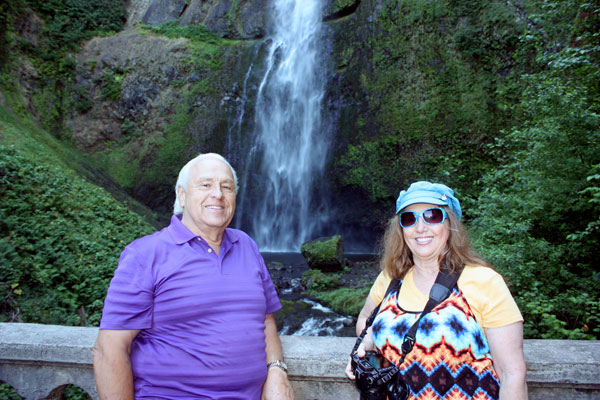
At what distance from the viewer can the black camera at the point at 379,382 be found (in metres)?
1.67

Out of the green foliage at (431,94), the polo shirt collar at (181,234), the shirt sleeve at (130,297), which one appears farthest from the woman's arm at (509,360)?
the green foliage at (431,94)

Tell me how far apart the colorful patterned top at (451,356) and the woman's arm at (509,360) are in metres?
0.03

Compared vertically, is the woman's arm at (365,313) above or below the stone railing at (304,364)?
above

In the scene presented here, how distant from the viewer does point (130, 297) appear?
1811mm

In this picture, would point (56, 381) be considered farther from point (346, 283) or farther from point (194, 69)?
point (194, 69)

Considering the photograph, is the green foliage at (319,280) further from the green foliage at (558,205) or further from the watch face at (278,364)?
the watch face at (278,364)

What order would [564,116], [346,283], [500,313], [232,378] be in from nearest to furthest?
1. [500,313]
2. [232,378]
3. [564,116]
4. [346,283]

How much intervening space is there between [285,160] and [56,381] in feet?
Result: 55.0

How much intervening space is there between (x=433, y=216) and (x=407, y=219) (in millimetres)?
126

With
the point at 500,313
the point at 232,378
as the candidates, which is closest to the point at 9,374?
the point at 232,378

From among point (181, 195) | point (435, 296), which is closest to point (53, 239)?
point (181, 195)

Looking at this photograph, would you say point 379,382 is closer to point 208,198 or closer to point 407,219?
point 407,219

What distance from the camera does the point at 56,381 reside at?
2.25m

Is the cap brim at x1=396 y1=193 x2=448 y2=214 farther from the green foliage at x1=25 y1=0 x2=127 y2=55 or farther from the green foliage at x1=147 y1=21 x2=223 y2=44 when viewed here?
the green foliage at x1=25 y1=0 x2=127 y2=55
